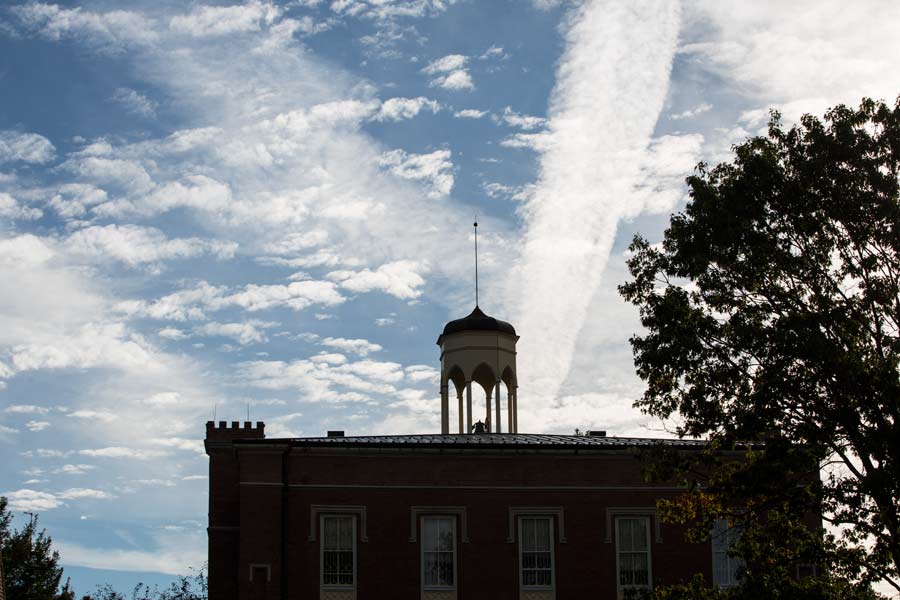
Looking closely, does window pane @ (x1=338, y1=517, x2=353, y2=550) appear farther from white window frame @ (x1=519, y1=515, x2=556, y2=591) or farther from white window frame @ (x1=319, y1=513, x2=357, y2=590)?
white window frame @ (x1=519, y1=515, x2=556, y2=591)

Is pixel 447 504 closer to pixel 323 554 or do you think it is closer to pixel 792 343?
pixel 323 554

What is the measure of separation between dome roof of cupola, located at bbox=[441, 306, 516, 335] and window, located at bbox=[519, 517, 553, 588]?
26.5 feet

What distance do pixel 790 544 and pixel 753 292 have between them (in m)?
4.93

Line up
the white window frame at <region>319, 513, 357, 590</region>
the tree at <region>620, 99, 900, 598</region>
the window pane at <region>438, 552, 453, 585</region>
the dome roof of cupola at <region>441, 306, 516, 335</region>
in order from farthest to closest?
the dome roof of cupola at <region>441, 306, 516, 335</region> < the window pane at <region>438, 552, 453, 585</region> < the white window frame at <region>319, 513, 357, 590</region> < the tree at <region>620, 99, 900, 598</region>

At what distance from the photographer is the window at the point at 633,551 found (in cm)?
3428

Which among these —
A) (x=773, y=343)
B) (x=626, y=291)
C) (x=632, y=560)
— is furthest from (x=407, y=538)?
(x=773, y=343)

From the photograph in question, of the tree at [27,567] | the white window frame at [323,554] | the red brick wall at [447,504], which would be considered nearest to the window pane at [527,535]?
the red brick wall at [447,504]

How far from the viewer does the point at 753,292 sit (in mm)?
22812

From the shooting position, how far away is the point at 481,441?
3550 centimetres

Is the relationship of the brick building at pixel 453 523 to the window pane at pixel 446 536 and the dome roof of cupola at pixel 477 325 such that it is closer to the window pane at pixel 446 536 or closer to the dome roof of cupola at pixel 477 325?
the window pane at pixel 446 536

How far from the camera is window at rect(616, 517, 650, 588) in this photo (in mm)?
34281

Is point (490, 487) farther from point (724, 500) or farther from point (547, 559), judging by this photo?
point (724, 500)

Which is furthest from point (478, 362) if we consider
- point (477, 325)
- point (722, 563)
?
point (722, 563)

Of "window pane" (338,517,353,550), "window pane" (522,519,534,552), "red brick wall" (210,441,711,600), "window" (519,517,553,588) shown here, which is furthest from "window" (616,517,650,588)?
"window pane" (338,517,353,550)
